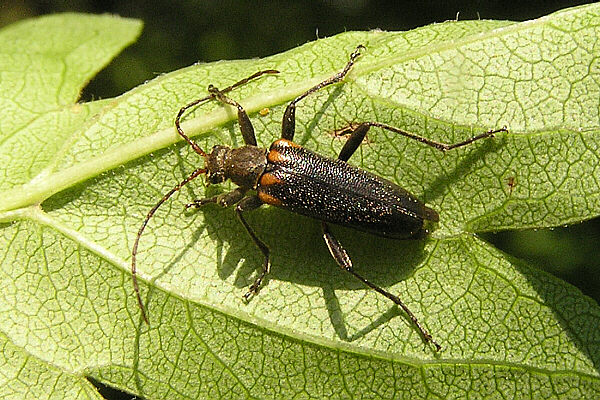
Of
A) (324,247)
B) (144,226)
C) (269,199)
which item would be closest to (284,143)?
(269,199)

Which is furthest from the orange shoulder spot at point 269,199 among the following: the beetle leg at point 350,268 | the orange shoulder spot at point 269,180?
the beetle leg at point 350,268

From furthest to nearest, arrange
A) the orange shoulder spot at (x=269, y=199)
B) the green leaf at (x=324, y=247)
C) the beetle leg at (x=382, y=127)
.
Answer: the orange shoulder spot at (x=269, y=199), the beetle leg at (x=382, y=127), the green leaf at (x=324, y=247)

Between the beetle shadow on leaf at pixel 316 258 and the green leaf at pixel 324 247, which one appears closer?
the green leaf at pixel 324 247

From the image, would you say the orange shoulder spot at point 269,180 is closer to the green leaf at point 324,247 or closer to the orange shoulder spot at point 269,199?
the orange shoulder spot at point 269,199

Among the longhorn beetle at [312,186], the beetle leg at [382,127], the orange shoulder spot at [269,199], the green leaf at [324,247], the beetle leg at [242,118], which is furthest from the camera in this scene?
the orange shoulder spot at [269,199]

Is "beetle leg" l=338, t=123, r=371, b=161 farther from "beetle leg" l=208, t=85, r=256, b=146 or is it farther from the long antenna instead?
the long antenna

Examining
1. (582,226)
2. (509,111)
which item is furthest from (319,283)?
(582,226)

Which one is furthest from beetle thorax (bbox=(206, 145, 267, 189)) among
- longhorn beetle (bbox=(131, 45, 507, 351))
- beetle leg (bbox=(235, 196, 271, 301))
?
beetle leg (bbox=(235, 196, 271, 301))
